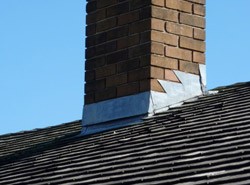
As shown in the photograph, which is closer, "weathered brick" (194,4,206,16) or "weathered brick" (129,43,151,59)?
"weathered brick" (129,43,151,59)

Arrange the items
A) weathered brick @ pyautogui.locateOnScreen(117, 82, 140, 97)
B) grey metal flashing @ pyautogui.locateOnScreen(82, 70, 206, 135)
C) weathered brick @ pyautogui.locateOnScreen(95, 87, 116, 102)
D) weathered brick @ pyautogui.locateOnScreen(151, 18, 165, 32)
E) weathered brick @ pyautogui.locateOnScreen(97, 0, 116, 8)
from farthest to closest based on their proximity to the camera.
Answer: weathered brick @ pyautogui.locateOnScreen(97, 0, 116, 8)
weathered brick @ pyautogui.locateOnScreen(95, 87, 116, 102)
weathered brick @ pyautogui.locateOnScreen(151, 18, 165, 32)
weathered brick @ pyautogui.locateOnScreen(117, 82, 140, 97)
grey metal flashing @ pyautogui.locateOnScreen(82, 70, 206, 135)

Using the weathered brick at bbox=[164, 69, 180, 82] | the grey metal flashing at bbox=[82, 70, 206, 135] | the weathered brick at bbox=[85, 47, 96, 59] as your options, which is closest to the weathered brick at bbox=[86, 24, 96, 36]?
the weathered brick at bbox=[85, 47, 96, 59]

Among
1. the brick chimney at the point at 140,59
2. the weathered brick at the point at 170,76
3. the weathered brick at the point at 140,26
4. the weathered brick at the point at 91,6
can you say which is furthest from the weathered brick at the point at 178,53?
the weathered brick at the point at 91,6

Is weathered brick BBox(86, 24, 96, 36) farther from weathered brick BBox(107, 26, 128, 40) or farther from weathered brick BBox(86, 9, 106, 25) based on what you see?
weathered brick BBox(107, 26, 128, 40)

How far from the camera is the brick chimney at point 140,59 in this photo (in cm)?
943

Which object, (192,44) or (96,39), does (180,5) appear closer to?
(192,44)

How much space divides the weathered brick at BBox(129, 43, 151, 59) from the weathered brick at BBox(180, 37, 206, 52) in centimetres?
43

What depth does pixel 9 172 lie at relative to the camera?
9.29 metres

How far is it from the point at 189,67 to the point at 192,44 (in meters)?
0.25

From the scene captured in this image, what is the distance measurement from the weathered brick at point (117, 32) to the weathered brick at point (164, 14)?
35 cm

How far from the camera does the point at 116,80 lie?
9.67 meters

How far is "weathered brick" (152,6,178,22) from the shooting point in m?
9.62

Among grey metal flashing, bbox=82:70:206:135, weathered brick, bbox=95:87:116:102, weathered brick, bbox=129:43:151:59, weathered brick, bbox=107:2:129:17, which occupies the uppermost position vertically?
weathered brick, bbox=107:2:129:17

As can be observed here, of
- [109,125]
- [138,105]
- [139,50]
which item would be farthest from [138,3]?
[109,125]
